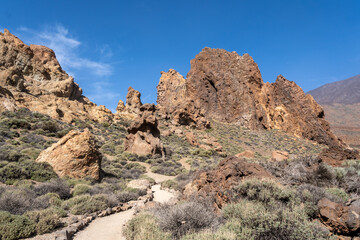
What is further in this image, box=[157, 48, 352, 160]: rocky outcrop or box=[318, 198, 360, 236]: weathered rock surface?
box=[157, 48, 352, 160]: rocky outcrop

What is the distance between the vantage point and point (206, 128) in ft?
130

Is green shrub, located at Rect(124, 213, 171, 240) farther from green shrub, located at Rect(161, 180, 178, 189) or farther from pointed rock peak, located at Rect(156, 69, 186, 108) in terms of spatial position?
pointed rock peak, located at Rect(156, 69, 186, 108)

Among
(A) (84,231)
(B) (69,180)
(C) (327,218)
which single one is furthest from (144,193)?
(C) (327,218)

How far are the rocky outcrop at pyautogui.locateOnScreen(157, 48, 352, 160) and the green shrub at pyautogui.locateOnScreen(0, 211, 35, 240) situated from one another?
33859 mm

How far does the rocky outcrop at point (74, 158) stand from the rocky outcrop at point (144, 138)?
8809 millimetres

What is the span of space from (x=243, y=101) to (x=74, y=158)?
131 feet

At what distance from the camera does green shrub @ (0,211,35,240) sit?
4.41 m

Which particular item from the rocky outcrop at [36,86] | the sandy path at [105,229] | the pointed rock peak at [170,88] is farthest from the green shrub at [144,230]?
the pointed rock peak at [170,88]

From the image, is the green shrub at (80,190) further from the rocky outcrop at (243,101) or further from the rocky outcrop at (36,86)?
the rocky outcrop at (243,101)

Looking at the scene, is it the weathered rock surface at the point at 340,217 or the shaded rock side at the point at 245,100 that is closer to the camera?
the weathered rock surface at the point at 340,217

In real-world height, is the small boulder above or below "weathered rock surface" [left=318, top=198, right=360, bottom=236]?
above

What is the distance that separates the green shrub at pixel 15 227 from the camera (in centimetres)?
441

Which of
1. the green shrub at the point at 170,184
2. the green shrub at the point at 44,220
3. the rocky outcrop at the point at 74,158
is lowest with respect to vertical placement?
the green shrub at the point at 170,184

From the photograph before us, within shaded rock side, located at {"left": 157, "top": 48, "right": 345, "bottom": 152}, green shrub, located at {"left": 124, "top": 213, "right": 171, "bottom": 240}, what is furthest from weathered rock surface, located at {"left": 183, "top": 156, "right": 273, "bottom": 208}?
shaded rock side, located at {"left": 157, "top": 48, "right": 345, "bottom": 152}
